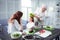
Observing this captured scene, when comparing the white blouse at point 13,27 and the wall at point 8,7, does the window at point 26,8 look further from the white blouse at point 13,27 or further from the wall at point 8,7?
the white blouse at point 13,27

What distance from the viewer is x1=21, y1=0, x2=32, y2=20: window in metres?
2.21

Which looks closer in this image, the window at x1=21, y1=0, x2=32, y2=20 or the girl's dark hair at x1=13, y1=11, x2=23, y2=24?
the girl's dark hair at x1=13, y1=11, x2=23, y2=24

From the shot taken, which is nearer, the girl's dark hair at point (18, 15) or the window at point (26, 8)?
the girl's dark hair at point (18, 15)

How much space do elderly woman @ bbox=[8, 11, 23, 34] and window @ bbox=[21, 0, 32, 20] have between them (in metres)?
0.14

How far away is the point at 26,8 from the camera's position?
230 cm

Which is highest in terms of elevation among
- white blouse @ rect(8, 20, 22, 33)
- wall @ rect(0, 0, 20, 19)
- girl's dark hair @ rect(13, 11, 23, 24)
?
wall @ rect(0, 0, 20, 19)

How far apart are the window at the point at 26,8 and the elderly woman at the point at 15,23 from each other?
0.14 metres

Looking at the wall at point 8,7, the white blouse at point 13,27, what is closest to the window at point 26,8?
the wall at point 8,7

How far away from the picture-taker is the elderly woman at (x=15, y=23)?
202 cm

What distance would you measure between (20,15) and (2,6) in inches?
11.8

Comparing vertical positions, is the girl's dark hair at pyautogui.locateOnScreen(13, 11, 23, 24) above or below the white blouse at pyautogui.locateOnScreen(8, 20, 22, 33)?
above

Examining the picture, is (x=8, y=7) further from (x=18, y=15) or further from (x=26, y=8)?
(x=26, y=8)

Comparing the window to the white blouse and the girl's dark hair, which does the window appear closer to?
the girl's dark hair

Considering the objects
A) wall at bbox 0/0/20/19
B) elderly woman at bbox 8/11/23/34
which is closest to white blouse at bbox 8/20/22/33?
elderly woman at bbox 8/11/23/34
